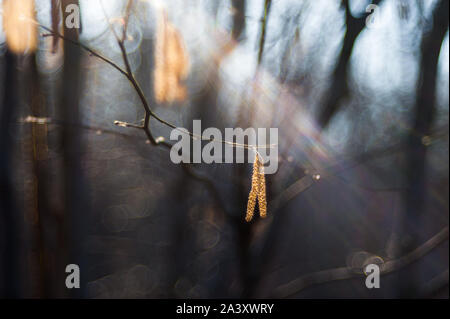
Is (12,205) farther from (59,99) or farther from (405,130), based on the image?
(405,130)

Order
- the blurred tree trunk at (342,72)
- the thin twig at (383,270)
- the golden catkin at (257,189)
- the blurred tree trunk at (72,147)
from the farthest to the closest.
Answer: the blurred tree trunk at (72,147)
the thin twig at (383,270)
the blurred tree trunk at (342,72)
the golden catkin at (257,189)

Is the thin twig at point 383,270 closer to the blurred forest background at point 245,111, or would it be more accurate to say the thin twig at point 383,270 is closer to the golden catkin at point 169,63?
the blurred forest background at point 245,111

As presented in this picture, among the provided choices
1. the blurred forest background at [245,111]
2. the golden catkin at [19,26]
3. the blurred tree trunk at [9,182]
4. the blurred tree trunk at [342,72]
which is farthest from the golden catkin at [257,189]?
the blurred tree trunk at [9,182]

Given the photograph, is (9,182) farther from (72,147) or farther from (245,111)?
(245,111)

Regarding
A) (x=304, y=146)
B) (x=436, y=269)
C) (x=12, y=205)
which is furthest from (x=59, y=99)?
(x=436, y=269)

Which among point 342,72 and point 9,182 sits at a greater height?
point 342,72

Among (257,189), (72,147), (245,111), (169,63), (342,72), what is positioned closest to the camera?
(257,189)

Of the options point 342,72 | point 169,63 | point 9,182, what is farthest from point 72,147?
point 342,72

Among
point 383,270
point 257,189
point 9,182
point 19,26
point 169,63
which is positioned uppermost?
point 19,26

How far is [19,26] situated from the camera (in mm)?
1070

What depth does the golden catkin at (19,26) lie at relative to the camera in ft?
3.05

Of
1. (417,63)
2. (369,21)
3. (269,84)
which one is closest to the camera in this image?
(369,21)
